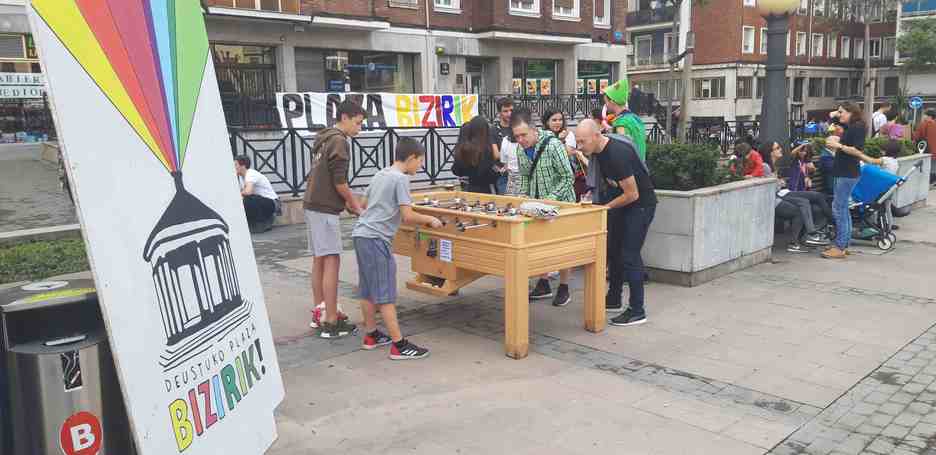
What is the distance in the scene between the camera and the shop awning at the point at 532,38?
2752 cm

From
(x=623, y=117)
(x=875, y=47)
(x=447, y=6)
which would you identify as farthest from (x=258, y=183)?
(x=875, y=47)

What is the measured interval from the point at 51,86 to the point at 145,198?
532 millimetres

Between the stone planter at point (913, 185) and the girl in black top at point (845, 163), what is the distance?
3.53m

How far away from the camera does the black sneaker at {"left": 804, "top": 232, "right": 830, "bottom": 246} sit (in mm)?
9844

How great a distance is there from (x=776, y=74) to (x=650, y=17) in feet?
147

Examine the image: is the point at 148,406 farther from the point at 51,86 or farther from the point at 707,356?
the point at 707,356

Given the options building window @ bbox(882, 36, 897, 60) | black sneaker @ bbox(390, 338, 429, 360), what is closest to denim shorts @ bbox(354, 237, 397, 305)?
black sneaker @ bbox(390, 338, 429, 360)

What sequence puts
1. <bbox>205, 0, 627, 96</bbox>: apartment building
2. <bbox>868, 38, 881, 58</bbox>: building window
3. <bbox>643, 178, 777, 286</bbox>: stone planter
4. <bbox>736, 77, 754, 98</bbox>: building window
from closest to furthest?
<bbox>643, 178, 777, 286</bbox>: stone planter, <bbox>205, 0, 627, 96</bbox>: apartment building, <bbox>736, 77, 754, 98</bbox>: building window, <bbox>868, 38, 881, 58</bbox>: building window

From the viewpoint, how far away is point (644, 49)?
5397 centimetres


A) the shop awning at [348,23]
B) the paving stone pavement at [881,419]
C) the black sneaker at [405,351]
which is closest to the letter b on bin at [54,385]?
the black sneaker at [405,351]

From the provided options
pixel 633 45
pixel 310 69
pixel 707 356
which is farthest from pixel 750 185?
pixel 633 45

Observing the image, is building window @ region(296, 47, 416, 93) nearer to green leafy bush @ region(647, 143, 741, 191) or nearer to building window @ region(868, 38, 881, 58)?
green leafy bush @ region(647, 143, 741, 191)

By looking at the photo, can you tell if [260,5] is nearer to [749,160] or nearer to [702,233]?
[749,160]

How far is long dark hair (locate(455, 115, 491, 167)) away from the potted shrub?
6.31 ft
